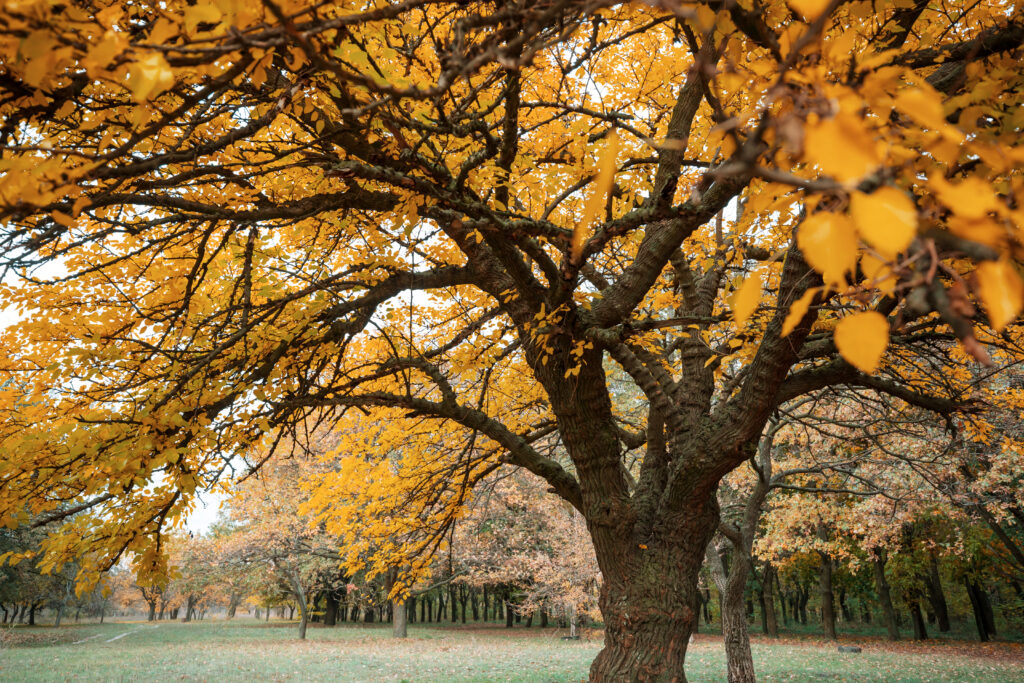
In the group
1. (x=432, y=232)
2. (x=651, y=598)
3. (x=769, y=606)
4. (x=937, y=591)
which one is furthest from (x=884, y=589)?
(x=432, y=232)

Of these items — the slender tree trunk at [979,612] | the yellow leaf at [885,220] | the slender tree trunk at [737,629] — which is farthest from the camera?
the slender tree trunk at [979,612]

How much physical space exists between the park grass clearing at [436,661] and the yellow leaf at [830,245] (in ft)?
43.3

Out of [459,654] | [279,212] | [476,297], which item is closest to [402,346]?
[476,297]

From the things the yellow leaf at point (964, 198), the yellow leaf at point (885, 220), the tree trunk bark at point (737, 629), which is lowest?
the tree trunk bark at point (737, 629)

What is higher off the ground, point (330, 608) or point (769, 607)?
point (769, 607)

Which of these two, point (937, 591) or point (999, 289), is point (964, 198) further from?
point (937, 591)

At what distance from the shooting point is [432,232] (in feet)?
12.9

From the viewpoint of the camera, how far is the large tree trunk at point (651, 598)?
166 inches

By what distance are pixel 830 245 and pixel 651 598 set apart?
4.23m

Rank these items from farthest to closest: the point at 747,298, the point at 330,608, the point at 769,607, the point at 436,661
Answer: the point at 330,608, the point at 769,607, the point at 436,661, the point at 747,298

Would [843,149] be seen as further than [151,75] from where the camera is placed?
No

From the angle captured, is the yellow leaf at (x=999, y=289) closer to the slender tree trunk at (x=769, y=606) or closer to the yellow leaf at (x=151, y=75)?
the yellow leaf at (x=151, y=75)

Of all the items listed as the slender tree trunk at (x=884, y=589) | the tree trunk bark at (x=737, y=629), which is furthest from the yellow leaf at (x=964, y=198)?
the slender tree trunk at (x=884, y=589)

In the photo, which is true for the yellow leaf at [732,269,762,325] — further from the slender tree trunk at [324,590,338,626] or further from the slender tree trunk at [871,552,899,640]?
the slender tree trunk at [324,590,338,626]
